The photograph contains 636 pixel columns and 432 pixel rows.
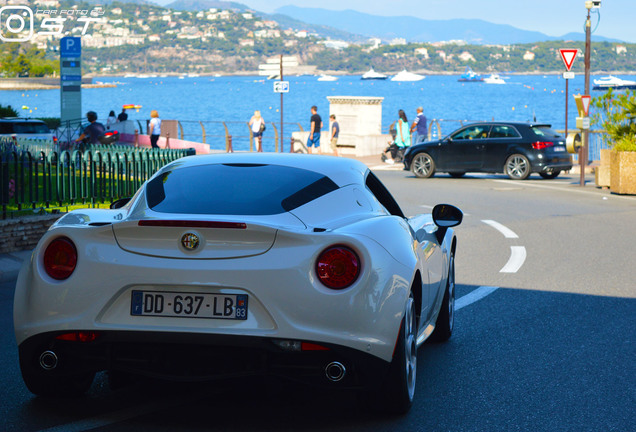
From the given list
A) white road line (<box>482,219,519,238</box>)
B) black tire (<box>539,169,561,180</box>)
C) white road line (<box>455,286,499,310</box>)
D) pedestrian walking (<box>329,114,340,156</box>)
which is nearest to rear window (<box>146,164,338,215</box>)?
white road line (<box>455,286,499,310</box>)

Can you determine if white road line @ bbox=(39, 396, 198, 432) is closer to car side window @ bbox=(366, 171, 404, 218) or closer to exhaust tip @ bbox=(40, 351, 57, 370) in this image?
exhaust tip @ bbox=(40, 351, 57, 370)

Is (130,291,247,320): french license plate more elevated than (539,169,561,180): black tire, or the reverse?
(130,291,247,320): french license plate

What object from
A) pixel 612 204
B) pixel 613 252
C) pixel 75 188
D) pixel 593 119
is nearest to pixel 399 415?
pixel 613 252

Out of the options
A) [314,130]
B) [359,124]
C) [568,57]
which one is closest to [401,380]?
[568,57]

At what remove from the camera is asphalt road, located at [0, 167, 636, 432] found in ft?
16.0

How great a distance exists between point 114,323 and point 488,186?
1962cm

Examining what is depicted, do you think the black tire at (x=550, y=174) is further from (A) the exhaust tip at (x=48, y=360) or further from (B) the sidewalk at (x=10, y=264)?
(A) the exhaust tip at (x=48, y=360)

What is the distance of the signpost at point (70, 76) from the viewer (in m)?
31.6

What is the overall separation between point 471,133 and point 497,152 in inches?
41.1

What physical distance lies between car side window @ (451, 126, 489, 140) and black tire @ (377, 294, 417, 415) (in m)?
22.0

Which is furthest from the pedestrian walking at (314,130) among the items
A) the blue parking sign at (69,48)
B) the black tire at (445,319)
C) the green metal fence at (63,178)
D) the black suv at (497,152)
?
the black tire at (445,319)

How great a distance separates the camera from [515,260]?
11336 millimetres

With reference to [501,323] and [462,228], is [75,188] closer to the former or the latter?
[462,228]

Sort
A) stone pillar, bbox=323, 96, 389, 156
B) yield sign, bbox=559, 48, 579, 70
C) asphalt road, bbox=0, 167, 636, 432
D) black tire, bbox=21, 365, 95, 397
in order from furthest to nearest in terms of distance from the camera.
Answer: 1. stone pillar, bbox=323, 96, 389, 156
2. yield sign, bbox=559, 48, 579, 70
3. black tire, bbox=21, 365, 95, 397
4. asphalt road, bbox=0, 167, 636, 432
